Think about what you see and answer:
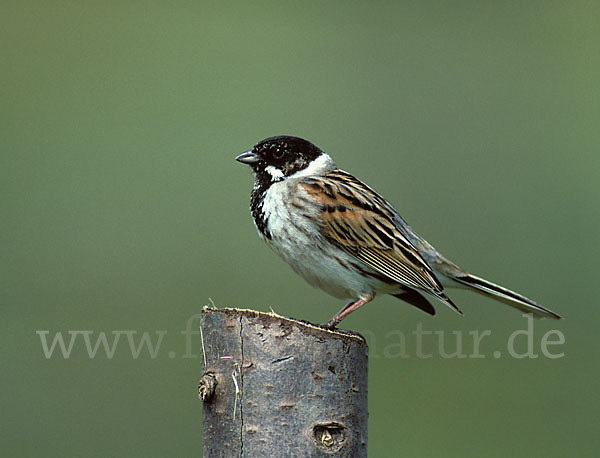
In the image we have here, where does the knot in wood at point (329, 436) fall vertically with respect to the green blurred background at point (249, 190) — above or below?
below

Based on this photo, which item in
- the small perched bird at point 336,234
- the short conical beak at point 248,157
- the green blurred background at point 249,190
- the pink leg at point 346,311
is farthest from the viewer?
the green blurred background at point 249,190

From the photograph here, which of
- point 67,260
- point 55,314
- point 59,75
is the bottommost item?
point 55,314

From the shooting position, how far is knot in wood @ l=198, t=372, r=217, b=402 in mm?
3391

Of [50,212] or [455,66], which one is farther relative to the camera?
[455,66]

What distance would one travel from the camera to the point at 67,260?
1038cm

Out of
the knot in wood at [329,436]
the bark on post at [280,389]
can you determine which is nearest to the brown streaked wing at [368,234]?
the bark on post at [280,389]

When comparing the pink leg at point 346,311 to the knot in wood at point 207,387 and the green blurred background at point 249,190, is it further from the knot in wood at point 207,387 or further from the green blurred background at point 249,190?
the green blurred background at point 249,190

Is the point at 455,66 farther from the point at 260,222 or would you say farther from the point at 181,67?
the point at 260,222

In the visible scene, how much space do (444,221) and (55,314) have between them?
4.32 m

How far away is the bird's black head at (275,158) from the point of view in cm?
517

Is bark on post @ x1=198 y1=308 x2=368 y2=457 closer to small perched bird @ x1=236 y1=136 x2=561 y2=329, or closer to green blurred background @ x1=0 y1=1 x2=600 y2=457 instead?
small perched bird @ x1=236 y1=136 x2=561 y2=329

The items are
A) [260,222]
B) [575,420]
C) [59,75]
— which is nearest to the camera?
[260,222]

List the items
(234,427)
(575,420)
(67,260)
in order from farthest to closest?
(67,260), (575,420), (234,427)

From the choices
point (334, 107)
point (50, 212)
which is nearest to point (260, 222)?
point (50, 212)
